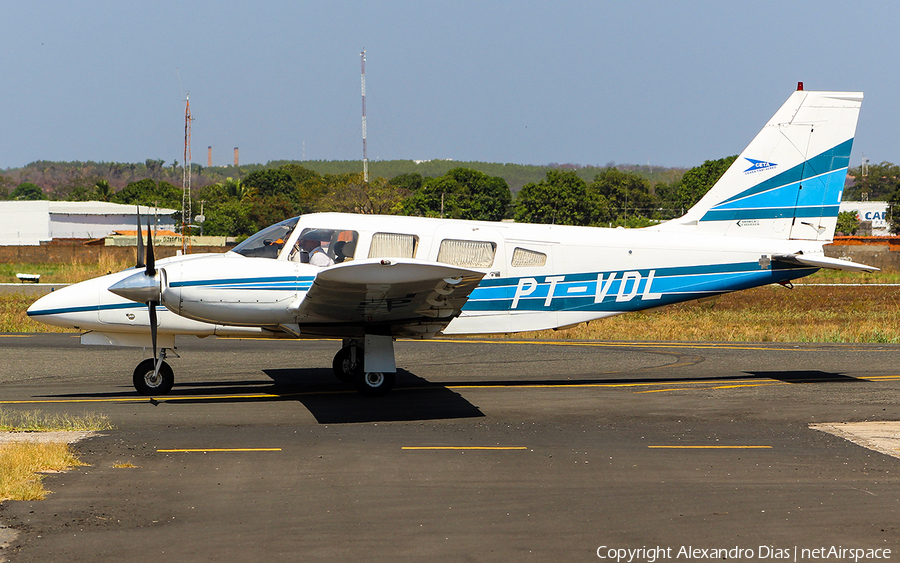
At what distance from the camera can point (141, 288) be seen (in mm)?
11742

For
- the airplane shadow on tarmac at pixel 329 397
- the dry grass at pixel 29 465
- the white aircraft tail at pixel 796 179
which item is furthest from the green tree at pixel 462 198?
the dry grass at pixel 29 465

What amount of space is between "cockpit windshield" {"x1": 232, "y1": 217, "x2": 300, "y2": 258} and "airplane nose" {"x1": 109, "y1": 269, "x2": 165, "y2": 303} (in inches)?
50.2

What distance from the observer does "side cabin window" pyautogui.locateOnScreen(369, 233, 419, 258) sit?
1268cm

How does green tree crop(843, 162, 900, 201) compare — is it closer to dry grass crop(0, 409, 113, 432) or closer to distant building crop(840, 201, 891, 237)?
distant building crop(840, 201, 891, 237)

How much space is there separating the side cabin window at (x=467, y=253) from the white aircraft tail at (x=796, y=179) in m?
3.93

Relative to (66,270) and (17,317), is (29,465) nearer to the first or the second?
(17,317)

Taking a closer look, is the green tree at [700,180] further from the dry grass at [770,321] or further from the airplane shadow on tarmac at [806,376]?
the airplane shadow on tarmac at [806,376]

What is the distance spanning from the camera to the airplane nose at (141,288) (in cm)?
1174

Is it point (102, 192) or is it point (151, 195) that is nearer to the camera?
point (151, 195)

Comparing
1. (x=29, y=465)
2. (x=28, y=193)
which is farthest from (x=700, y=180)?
(x=28, y=193)

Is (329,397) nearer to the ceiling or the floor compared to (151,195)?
nearer to the floor

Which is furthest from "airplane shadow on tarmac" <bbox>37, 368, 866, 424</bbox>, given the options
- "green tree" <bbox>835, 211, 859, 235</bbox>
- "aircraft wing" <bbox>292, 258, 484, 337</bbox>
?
"green tree" <bbox>835, 211, 859, 235</bbox>

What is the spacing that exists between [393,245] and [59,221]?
101m

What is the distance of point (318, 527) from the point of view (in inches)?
268
